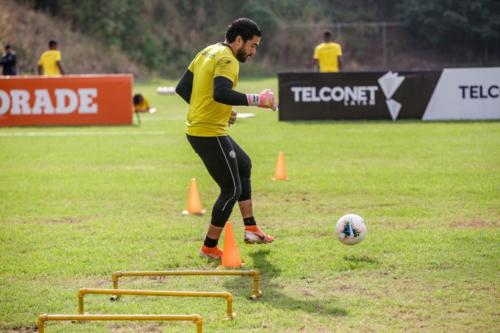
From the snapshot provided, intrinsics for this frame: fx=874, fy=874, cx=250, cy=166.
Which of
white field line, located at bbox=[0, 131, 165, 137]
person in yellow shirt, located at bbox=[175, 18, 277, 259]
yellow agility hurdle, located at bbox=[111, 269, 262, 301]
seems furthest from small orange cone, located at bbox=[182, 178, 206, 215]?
white field line, located at bbox=[0, 131, 165, 137]

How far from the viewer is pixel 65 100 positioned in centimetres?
2378

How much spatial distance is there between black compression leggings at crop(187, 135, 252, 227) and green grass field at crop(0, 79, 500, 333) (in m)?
0.53

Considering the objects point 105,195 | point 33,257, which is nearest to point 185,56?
point 105,195

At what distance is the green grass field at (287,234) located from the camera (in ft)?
21.6

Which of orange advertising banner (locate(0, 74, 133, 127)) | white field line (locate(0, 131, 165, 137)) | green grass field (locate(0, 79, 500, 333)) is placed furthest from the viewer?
orange advertising banner (locate(0, 74, 133, 127))

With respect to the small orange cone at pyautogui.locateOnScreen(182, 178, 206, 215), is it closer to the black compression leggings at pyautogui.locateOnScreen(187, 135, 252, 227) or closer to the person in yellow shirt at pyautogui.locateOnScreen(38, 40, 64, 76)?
the black compression leggings at pyautogui.locateOnScreen(187, 135, 252, 227)

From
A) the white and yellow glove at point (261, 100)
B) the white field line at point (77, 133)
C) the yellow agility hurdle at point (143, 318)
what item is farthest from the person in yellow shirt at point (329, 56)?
the yellow agility hurdle at point (143, 318)

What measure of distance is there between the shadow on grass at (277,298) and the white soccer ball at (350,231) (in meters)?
0.87

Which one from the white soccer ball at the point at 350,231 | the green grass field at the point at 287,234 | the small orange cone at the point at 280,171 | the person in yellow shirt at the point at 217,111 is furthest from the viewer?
the small orange cone at the point at 280,171

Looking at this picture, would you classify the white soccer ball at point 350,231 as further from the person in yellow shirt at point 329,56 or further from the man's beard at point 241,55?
the person in yellow shirt at point 329,56

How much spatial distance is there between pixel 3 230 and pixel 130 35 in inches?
1694

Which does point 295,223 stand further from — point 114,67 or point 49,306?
point 114,67

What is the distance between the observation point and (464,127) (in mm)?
21125

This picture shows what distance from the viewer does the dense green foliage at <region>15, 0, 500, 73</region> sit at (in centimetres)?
5244
